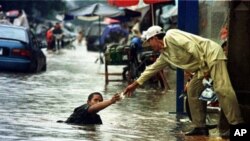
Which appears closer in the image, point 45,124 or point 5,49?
point 45,124

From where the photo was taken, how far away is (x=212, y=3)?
41.2ft

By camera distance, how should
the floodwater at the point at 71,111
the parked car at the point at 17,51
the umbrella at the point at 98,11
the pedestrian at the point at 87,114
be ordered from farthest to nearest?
the umbrella at the point at 98,11
the parked car at the point at 17,51
the pedestrian at the point at 87,114
the floodwater at the point at 71,111

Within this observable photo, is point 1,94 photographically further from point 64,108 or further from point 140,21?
point 140,21

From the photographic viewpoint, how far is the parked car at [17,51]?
1975 centimetres

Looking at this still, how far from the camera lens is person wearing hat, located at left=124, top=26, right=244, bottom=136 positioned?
9.02 m

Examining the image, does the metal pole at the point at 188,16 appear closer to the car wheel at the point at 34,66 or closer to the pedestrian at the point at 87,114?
the pedestrian at the point at 87,114

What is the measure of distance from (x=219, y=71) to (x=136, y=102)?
16.8ft

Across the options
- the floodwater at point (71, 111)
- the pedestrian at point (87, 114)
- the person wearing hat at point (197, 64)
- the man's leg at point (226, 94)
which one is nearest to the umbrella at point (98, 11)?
the floodwater at point (71, 111)

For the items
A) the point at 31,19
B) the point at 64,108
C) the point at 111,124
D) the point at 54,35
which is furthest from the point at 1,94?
the point at 31,19

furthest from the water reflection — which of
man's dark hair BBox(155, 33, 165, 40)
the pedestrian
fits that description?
man's dark hair BBox(155, 33, 165, 40)

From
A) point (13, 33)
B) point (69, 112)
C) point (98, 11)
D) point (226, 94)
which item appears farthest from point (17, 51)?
point (226, 94)

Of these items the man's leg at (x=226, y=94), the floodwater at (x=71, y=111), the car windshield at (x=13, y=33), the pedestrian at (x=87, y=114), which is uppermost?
the car windshield at (x=13, y=33)

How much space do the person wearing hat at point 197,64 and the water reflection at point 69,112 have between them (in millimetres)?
488

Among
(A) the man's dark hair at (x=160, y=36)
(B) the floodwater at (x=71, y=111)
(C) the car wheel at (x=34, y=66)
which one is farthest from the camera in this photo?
(C) the car wheel at (x=34, y=66)
